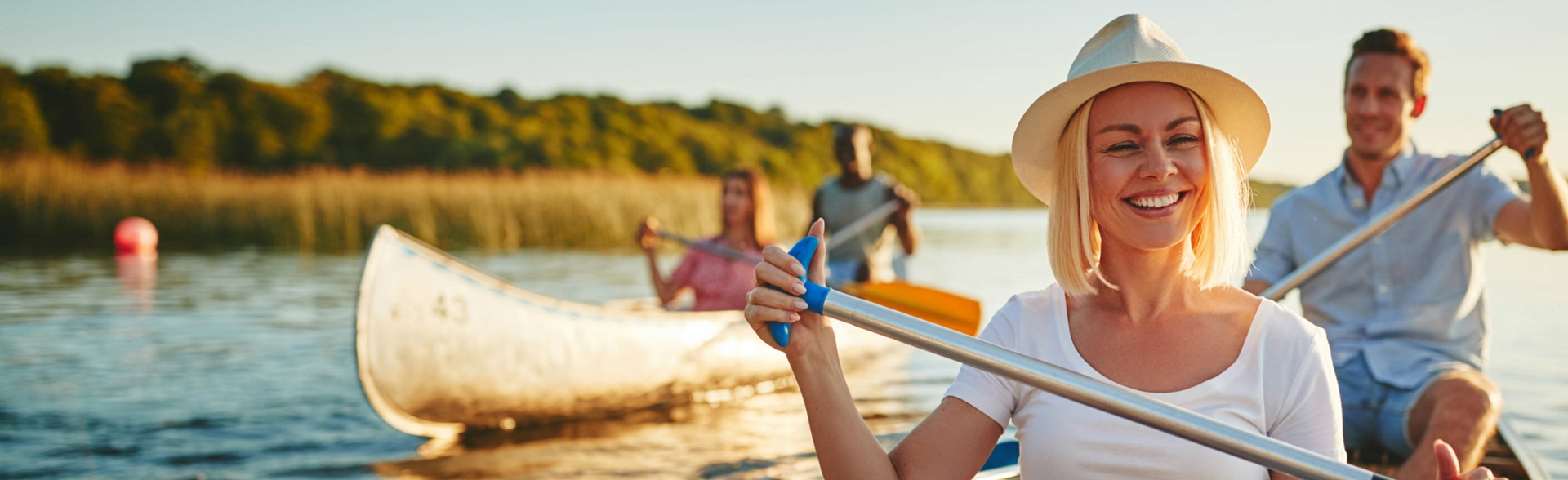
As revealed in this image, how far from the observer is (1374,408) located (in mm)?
3166

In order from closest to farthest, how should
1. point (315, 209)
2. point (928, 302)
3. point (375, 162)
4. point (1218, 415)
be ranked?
1. point (1218, 415)
2. point (928, 302)
3. point (315, 209)
4. point (375, 162)

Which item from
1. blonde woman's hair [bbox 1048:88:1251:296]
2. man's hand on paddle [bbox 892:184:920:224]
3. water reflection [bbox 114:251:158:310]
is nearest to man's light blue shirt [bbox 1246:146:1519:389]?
blonde woman's hair [bbox 1048:88:1251:296]

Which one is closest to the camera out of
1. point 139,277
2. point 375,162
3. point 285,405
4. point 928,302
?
point 285,405

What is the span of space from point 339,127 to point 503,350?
41.5 meters

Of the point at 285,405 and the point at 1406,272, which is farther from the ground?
the point at 1406,272

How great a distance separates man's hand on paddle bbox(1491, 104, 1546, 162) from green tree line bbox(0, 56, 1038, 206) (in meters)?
26.2

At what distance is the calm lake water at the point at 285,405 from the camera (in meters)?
4.83

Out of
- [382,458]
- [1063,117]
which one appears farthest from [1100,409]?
[382,458]

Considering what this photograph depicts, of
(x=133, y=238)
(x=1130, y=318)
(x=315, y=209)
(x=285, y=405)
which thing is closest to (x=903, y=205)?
(x=285, y=405)

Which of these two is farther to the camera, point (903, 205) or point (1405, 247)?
point (903, 205)

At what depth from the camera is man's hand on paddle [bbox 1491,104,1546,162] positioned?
9.41ft

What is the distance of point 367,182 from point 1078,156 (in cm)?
1720

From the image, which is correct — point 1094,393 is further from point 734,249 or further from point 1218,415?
point 734,249

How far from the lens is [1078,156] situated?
1788 mm
